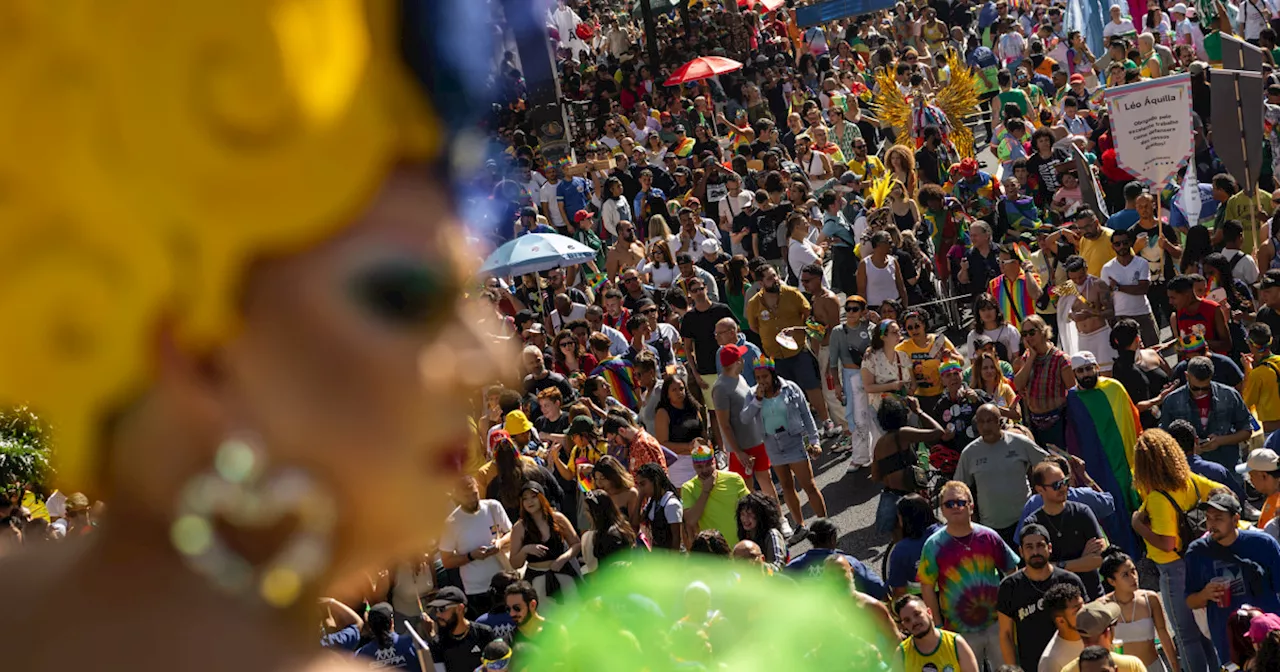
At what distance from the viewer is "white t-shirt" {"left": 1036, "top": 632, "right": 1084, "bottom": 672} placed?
6738mm

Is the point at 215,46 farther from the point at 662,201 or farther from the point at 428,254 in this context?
the point at 662,201

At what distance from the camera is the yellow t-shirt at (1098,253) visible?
1155cm

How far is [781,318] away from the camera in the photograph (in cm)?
1171

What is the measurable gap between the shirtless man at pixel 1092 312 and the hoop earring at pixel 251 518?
31.7 ft

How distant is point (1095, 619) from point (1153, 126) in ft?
22.7

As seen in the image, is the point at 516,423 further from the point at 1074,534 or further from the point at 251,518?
the point at 251,518

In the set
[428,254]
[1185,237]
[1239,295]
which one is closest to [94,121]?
[428,254]

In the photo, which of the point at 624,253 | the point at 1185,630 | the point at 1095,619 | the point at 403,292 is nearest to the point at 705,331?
the point at 624,253

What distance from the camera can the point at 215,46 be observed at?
2.64ft

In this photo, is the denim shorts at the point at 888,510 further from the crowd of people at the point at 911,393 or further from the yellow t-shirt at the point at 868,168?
the yellow t-shirt at the point at 868,168

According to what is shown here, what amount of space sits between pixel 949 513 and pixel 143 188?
701 cm

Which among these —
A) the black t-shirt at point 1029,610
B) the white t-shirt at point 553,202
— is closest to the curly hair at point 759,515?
the black t-shirt at point 1029,610

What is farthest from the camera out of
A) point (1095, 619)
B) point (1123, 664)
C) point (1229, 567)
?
point (1229, 567)

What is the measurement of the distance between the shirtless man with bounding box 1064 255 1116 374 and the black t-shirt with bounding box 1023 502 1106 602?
2.56 m
